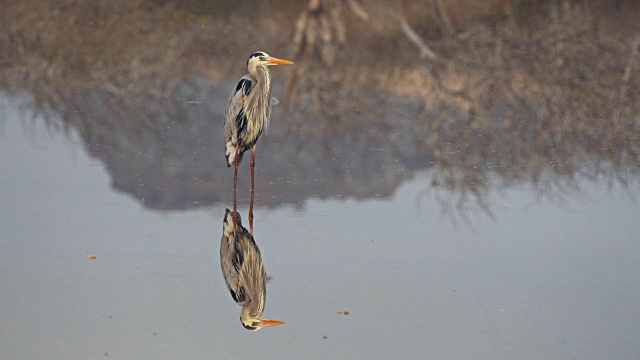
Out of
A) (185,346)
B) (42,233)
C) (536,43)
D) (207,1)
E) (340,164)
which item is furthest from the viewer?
(207,1)

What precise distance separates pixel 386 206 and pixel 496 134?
2553mm

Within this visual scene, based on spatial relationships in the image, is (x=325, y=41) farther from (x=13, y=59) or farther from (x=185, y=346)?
(x=185, y=346)

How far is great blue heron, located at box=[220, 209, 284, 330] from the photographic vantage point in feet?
19.4

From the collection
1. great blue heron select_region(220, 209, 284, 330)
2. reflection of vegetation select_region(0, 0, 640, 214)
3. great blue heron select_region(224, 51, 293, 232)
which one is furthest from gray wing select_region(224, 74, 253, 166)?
reflection of vegetation select_region(0, 0, 640, 214)

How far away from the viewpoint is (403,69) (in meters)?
13.6

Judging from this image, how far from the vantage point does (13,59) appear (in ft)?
44.5

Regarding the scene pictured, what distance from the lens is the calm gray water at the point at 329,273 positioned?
559 cm

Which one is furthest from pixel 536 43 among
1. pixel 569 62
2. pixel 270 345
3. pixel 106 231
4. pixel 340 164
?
pixel 270 345

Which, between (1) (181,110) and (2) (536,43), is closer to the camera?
(1) (181,110)

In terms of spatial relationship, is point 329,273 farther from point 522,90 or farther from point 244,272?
point 522,90

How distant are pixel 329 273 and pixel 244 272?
19.4 inches

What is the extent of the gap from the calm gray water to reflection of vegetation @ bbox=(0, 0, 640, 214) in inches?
28.1

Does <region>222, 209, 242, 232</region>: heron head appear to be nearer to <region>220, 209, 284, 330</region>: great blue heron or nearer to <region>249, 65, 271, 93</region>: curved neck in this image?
<region>220, 209, 284, 330</region>: great blue heron

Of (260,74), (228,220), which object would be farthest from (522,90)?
(228,220)
